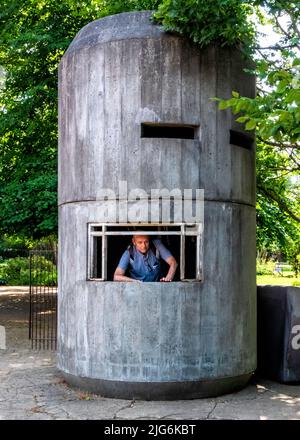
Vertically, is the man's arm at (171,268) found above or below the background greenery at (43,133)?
below

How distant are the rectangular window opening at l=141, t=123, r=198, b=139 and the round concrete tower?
0.13ft

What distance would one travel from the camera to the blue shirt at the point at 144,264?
27.7 ft

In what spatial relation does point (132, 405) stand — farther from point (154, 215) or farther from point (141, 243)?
point (154, 215)

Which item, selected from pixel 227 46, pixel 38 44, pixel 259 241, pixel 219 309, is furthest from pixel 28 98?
pixel 219 309

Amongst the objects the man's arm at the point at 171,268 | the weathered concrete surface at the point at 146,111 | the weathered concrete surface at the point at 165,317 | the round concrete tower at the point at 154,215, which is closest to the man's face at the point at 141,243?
the round concrete tower at the point at 154,215

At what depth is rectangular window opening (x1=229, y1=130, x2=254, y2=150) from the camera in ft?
28.9

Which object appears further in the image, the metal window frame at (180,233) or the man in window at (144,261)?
the man in window at (144,261)

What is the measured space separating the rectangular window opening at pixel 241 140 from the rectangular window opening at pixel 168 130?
66 cm

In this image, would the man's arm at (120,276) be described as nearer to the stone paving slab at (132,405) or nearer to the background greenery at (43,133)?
the stone paving slab at (132,405)

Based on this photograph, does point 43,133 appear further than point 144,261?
Yes

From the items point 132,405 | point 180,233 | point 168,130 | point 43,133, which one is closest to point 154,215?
point 180,233

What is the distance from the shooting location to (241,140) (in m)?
9.14

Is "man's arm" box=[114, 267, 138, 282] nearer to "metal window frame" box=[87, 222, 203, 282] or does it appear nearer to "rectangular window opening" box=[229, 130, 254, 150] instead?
"metal window frame" box=[87, 222, 203, 282]

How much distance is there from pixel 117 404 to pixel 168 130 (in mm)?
4295
